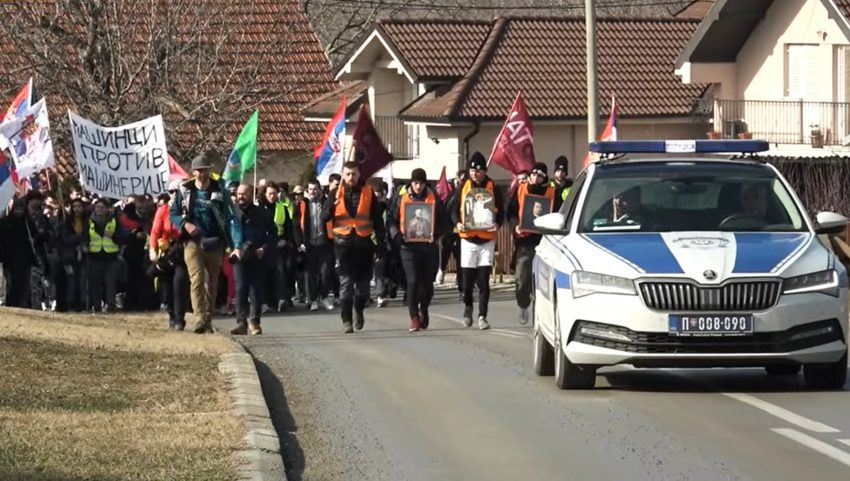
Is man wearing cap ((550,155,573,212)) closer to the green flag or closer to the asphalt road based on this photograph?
the asphalt road

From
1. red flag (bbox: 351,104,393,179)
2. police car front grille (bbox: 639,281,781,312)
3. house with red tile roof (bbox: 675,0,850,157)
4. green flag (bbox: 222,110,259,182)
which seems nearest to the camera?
police car front grille (bbox: 639,281,781,312)

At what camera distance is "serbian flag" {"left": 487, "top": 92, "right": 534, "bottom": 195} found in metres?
30.4

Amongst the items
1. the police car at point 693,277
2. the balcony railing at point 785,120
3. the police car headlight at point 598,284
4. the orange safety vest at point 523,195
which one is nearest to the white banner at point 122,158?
the orange safety vest at point 523,195

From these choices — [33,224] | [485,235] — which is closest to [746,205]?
[485,235]

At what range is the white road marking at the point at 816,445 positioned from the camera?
10258 millimetres

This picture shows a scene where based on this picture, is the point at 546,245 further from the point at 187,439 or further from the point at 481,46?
the point at 481,46

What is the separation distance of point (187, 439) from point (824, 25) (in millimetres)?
33287

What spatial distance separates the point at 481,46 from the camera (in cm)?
4869

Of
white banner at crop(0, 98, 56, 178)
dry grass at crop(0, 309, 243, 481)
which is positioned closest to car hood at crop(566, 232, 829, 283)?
dry grass at crop(0, 309, 243, 481)

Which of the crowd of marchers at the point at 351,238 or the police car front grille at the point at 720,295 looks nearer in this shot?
the police car front grille at the point at 720,295

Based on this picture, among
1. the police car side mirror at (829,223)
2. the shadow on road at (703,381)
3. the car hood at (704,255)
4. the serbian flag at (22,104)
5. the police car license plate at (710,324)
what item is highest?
the serbian flag at (22,104)

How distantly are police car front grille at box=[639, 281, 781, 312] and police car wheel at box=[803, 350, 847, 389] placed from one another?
2.53ft

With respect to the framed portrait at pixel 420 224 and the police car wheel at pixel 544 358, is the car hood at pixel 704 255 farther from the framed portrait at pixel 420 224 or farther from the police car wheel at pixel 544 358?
the framed portrait at pixel 420 224

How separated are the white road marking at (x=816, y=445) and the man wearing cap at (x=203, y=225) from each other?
996cm
